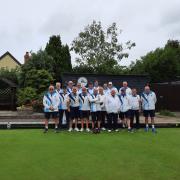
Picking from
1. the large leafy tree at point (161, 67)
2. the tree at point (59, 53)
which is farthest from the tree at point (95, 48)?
the large leafy tree at point (161, 67)

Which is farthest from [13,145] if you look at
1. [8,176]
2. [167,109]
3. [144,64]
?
[144,64]

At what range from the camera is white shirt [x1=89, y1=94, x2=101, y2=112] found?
16922 mm

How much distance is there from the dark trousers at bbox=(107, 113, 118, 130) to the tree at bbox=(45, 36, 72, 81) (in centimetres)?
1516

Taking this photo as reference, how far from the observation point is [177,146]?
42.9ft

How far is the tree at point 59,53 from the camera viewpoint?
33.2 meters

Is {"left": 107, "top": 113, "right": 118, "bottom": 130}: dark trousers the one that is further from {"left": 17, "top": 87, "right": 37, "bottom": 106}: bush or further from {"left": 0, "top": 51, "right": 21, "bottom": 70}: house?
{"left": 0, "top": 51, "right": 21, "bottom": 70}: house

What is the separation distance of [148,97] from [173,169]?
313 inches

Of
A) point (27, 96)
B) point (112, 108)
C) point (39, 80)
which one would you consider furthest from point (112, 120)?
point (39, 80)

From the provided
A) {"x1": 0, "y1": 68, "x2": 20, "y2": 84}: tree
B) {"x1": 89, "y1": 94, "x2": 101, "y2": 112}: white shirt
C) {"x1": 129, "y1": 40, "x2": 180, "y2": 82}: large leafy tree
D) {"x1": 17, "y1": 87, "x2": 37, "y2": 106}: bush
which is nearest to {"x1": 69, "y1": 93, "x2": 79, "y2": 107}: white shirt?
{"x1": 89, "y1": 94, "x2": 101, "y2": 112}: white shirt

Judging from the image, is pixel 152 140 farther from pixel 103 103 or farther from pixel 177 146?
pixel 103 103

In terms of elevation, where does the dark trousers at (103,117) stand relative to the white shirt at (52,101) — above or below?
below

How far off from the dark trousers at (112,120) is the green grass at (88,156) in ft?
5.82

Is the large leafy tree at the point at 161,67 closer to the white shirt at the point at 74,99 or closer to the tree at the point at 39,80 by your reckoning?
the tree at the point at 39,80

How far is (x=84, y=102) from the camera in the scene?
672 inches
